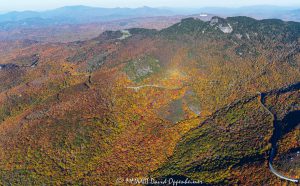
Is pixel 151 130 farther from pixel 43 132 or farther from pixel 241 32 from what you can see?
pixel 241 32

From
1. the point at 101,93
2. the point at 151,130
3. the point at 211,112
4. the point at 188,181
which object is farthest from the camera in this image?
the point at 101,93

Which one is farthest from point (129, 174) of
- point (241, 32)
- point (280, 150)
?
point (241, 32)

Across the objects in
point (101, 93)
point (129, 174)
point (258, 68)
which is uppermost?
point (258, 68)

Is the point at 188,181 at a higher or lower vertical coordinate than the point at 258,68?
lower

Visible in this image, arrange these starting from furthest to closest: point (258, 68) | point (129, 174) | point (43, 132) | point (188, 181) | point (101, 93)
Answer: point (258, 68) < point (101, 93) < point (43, 132) < point (129, 174) < point (188, 181)

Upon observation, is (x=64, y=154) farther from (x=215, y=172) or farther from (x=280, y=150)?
(x=280, y=150)

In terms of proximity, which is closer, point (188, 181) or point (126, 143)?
point (188, 181)

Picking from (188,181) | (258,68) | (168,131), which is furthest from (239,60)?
(188,181)

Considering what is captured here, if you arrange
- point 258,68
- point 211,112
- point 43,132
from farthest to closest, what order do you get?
point 258,68 → point 211,112 → point 43,132

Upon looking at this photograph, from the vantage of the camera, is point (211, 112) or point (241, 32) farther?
point (241, 32)
